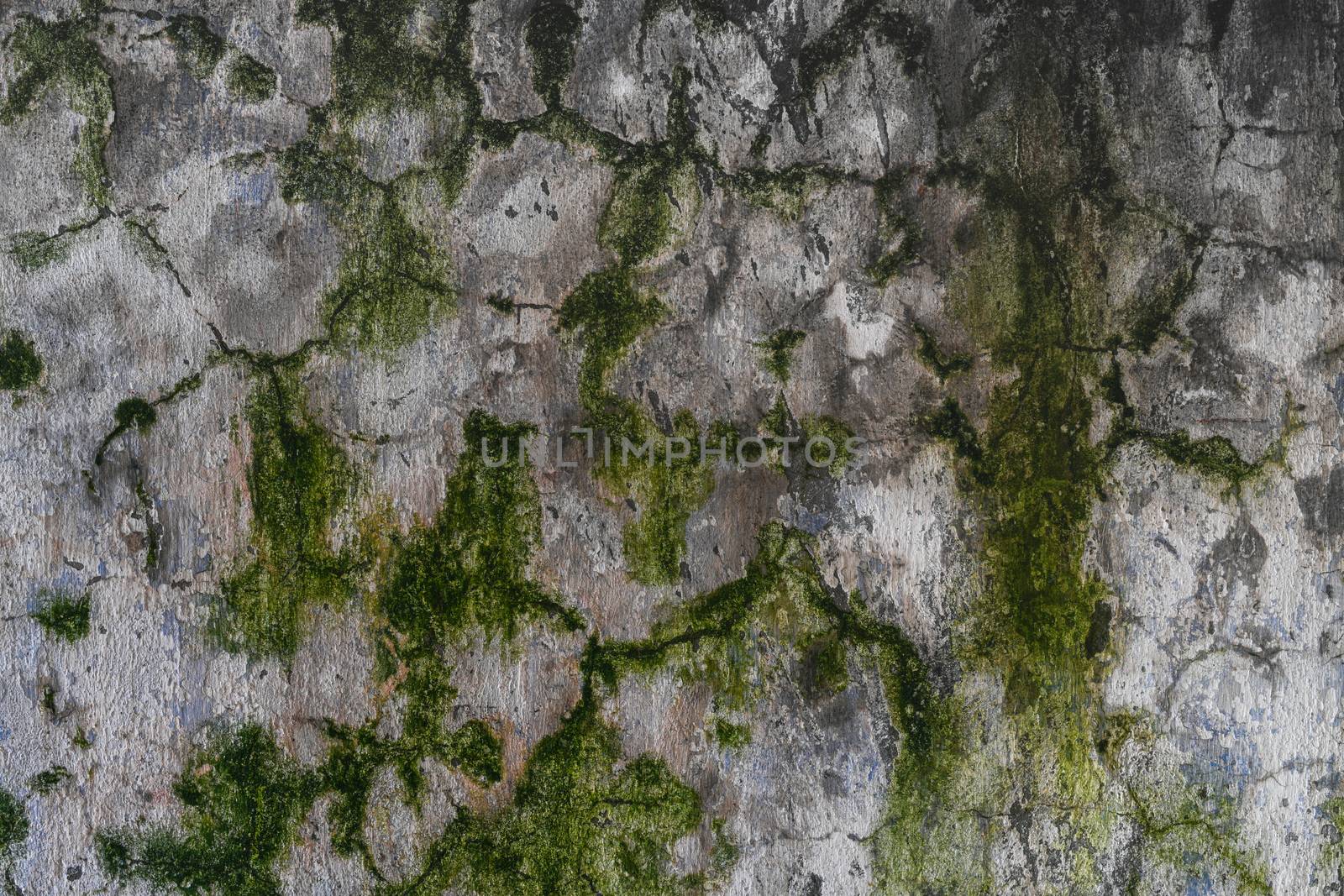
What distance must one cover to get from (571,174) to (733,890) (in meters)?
1.06

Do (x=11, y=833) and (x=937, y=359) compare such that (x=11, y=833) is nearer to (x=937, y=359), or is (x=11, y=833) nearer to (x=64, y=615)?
(x=64, y=615)

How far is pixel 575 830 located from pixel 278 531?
0.60m

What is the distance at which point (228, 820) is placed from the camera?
116cm

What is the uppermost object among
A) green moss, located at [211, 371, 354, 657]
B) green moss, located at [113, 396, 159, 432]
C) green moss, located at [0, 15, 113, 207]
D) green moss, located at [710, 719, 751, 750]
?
green moss, located at [0, 15, 113, 207]

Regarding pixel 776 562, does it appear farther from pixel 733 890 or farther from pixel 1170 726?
pixel 1170 726

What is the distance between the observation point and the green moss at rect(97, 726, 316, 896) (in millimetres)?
1154

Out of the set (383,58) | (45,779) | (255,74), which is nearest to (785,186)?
(383,58)

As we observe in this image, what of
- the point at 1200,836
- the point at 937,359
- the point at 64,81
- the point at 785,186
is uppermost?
the point at 64,81

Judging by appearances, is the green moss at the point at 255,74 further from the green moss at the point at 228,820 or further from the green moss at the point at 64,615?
the green moss at the point at 228,820

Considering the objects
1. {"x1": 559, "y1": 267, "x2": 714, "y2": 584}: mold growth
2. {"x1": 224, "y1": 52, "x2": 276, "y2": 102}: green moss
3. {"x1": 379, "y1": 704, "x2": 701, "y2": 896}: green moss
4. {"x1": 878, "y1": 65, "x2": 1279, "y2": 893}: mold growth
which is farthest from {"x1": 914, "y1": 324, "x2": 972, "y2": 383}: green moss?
{"x1": 224, "y1": 52, "x2": 276, "y2": 102}: green moss

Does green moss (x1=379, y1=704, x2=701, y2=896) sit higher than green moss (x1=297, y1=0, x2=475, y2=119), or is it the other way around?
green moss (x1=297, y1=0, x2=475, y2=119)

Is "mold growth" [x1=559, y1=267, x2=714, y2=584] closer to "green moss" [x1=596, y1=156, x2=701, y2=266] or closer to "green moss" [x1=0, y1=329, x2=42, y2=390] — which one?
"green moss" [x1=596, y1=156, x2=701, y2=266]

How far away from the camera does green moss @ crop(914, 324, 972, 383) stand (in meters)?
1.16

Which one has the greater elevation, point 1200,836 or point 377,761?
point 377,761
